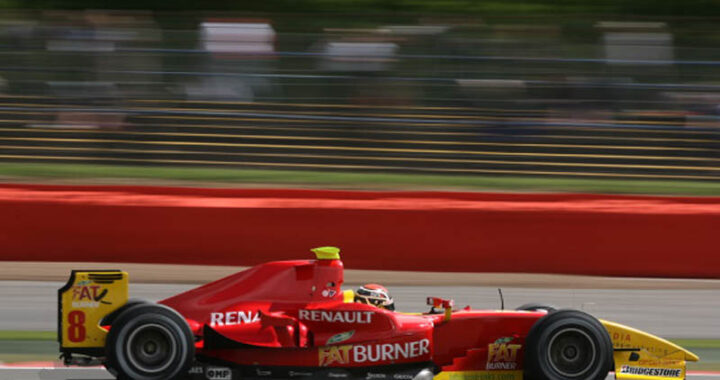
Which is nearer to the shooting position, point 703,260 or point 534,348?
point 534,348

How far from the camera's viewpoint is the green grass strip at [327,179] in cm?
1306

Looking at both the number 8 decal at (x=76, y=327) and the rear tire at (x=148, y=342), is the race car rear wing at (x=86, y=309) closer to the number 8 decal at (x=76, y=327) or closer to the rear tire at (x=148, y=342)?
the number 8 decal at (x=76, y=327)

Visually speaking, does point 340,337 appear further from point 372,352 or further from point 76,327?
point 76,327

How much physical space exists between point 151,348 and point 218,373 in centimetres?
37

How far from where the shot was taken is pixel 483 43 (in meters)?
13.6

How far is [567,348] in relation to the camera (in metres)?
5.59

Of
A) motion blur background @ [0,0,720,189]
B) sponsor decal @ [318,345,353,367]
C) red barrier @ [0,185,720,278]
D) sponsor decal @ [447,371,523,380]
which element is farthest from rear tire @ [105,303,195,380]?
motion blur background @ [0,0,720,189]

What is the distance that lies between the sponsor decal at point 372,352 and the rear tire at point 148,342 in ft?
2.34

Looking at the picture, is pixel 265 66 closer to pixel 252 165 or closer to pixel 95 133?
pixel 252 165

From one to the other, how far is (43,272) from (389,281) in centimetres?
331

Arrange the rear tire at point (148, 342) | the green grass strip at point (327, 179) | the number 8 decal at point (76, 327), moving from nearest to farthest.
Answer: the rear tire at point (148, 342) < the number 8 decal at point (76, 327) < the green grass strip at point (327, 179)

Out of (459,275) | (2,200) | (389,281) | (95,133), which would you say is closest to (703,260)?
(459,275)

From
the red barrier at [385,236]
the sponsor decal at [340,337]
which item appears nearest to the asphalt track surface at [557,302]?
the red barrier at [385,236]

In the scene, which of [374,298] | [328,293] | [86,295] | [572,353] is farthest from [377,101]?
[86,295]
